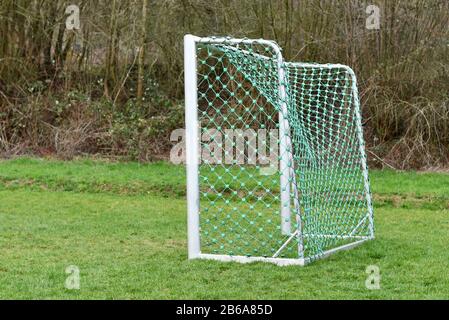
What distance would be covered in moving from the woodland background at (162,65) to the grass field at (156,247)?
1.84m

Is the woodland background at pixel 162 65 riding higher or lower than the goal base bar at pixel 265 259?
higher

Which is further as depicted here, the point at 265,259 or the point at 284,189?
the point at 284,189

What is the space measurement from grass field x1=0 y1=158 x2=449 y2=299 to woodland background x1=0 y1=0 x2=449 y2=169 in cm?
184

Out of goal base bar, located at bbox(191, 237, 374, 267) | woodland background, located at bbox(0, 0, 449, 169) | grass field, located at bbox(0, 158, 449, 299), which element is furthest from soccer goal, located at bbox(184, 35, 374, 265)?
woodland background, located at bbox(0, 0, 449, 169)

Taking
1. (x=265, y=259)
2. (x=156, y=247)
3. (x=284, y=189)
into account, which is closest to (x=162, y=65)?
(x=156, y=247)

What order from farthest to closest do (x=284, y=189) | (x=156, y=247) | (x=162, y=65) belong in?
(x=162, y=65), (x=156, y=247), (x=284, y=189)

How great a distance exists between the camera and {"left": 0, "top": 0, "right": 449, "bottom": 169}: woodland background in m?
14.4

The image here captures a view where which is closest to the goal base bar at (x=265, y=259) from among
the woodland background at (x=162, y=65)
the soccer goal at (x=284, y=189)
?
the soccer goal at (x=284, y=189)

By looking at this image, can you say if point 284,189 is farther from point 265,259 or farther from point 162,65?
point 162,65

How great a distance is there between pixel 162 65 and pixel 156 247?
9.15 m

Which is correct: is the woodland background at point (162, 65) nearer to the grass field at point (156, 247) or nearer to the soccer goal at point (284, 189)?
the grass field at point (156, 247)

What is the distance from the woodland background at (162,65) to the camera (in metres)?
14.4

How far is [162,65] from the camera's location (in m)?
16.3
